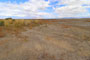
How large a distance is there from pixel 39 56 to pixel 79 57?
181 cm

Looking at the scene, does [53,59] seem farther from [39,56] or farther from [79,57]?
[79,57]

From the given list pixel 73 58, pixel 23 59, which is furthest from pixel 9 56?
pixel 73 58

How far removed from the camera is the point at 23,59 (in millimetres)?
3844

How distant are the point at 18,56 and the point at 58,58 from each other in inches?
72.0

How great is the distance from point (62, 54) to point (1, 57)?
2.82 metres

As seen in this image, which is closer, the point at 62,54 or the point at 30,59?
the point at 30,59

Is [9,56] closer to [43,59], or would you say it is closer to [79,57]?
[43,59]

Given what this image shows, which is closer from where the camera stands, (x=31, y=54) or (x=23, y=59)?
(x=23, y=59)

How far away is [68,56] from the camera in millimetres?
4109

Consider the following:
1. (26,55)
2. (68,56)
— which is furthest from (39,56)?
(68,56)

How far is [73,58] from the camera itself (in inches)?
Result: 154

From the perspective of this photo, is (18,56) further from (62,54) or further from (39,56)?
(62,54)

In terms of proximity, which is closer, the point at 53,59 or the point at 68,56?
the point at 53,59

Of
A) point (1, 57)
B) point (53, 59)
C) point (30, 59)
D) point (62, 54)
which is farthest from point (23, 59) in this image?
point (62, 54)
